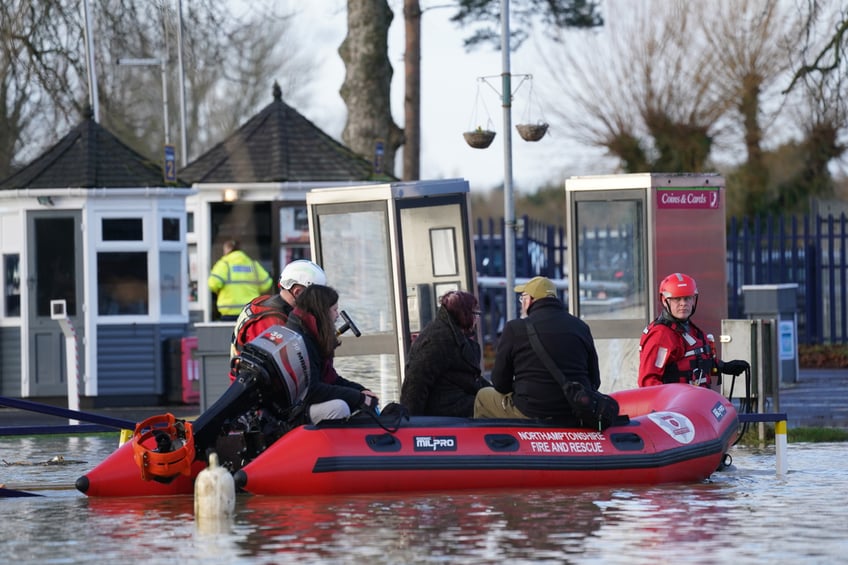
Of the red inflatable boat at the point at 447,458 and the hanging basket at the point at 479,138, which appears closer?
the red inflatable boat at the point at 447,458

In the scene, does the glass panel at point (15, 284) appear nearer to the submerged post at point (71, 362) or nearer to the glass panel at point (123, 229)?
the glass panel at point (123, 229)

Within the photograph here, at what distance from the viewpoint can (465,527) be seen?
32.6 feet

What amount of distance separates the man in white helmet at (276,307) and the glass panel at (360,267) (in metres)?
4.29

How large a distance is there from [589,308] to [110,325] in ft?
19.3

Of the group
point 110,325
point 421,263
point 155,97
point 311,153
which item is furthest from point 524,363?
point 155,97

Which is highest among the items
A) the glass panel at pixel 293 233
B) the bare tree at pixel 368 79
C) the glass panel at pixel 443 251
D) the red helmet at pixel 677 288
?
the bare tree at pixel 368 79

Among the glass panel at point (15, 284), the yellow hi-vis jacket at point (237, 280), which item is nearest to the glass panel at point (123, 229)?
the yellow hi-vis jacket at point (237, 280)

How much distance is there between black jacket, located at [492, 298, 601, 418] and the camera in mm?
11945

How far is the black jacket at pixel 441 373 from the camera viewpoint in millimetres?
12695

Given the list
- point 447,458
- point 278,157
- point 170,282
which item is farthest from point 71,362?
point 447,458

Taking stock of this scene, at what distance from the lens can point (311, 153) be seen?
23625 mm

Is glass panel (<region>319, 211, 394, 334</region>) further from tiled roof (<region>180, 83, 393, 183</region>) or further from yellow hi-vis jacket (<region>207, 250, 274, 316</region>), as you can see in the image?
tiled roof (<region>180, 83, 393, 183</region>)

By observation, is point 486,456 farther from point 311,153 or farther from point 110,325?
point 311,153

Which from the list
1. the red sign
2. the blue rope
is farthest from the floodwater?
the red sign
